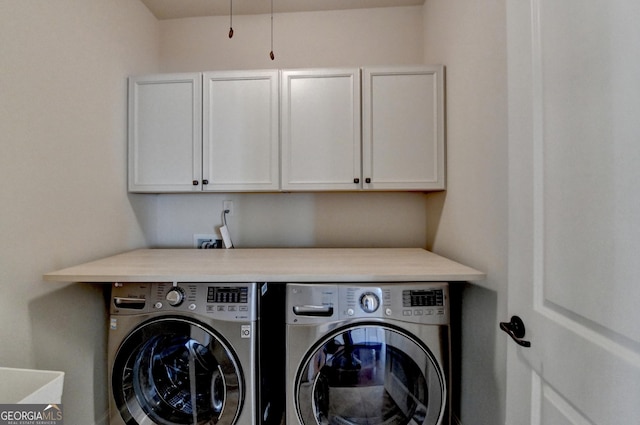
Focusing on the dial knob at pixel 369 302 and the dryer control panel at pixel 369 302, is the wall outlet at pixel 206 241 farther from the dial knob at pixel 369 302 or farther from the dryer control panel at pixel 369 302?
the dial knob at pixel 369 302

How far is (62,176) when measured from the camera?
4.27ft

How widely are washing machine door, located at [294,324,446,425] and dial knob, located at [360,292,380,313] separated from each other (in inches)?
3.0

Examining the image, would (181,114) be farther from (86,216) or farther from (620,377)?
(620,377)

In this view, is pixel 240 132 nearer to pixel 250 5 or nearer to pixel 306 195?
pixel 306 195

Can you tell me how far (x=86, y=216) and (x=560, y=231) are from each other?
2.02 meters

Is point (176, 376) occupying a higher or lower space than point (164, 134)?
lower

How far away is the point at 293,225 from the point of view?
2020 mm

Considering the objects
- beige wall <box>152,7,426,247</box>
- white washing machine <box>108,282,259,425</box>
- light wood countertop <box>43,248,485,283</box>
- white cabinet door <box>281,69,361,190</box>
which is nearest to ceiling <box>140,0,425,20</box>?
beige wall <box>152,7,426,247</box>

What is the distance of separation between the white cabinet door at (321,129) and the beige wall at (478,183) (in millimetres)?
562

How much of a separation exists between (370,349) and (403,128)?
1280 millimetres

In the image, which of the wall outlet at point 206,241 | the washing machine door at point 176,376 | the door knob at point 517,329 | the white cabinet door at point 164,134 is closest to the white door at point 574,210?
the door knob at point 517,329

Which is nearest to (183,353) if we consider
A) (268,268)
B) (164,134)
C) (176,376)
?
(176,376)

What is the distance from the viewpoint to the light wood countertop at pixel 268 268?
118cm

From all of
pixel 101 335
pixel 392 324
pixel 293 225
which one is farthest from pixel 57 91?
pixel 392 324
